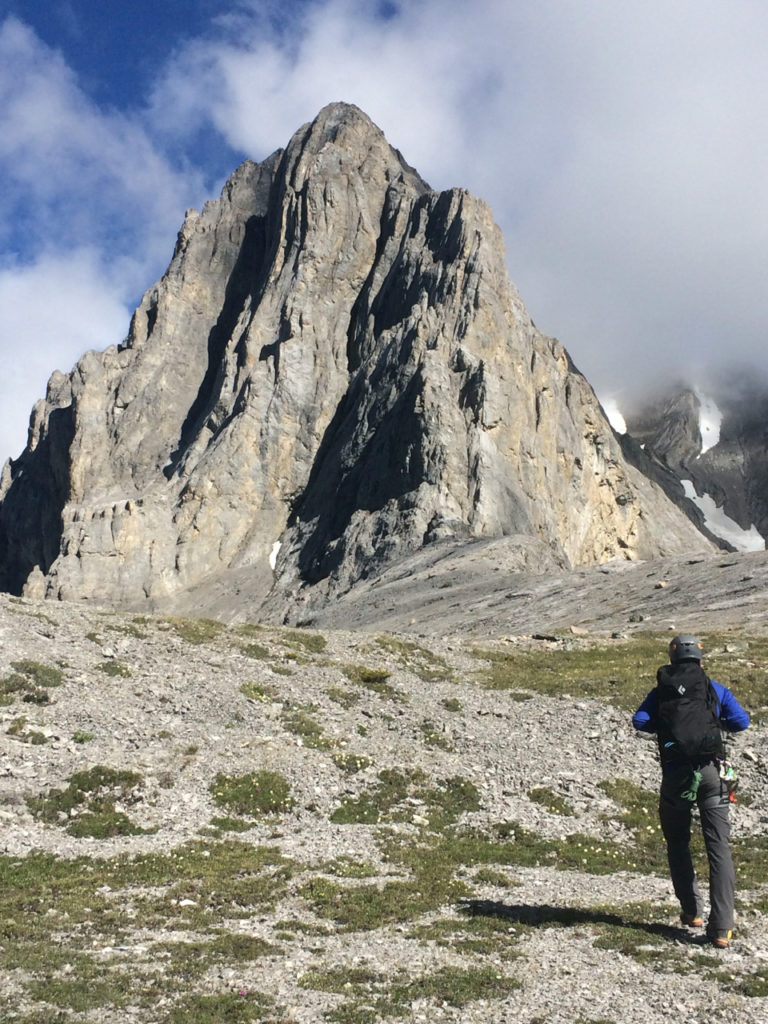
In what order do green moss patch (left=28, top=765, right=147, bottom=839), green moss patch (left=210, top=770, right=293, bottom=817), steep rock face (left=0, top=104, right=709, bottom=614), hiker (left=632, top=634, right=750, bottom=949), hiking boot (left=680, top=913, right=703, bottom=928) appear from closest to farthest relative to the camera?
hiker (left=632, top=634, right=750, bottom=949)
hiking boot (left=680, top=913, right=703, bottom=928)
green moss patch (left=28, top=765, right=147, bottom=839)
green moss patch (left=210, top=770, right=293, bottom=817)
steep rock face (left=0, top=104, right=709, bottom=614)

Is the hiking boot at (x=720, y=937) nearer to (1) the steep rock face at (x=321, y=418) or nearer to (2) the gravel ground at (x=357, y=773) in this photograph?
(2) the gravel ground at (x=357, y=773)

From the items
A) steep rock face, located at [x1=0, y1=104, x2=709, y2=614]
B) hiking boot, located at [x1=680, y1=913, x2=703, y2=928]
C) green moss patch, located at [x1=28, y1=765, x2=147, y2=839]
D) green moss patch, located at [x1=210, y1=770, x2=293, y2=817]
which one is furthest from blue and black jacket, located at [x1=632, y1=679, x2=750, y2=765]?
steep rock face, located at [x1=0, y1=104, x2=709, y2=614]

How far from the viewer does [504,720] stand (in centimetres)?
2688

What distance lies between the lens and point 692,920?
1216 cm

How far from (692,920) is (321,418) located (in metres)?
129

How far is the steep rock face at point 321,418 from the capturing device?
4464 inches

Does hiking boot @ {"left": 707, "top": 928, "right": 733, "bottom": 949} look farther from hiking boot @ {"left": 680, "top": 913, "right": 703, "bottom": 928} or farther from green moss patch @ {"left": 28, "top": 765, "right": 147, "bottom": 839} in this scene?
green moss patch @ {"left": 28, "top": 765, "right": 147, "bottom": 839}

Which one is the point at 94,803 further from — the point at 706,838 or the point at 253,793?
the point at 706,838

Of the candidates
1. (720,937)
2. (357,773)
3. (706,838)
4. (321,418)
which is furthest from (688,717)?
(321,418)

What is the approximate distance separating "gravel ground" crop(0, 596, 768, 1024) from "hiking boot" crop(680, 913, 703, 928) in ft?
0.67

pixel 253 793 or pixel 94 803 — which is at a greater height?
pixel 94 803

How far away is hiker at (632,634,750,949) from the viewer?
11.9m

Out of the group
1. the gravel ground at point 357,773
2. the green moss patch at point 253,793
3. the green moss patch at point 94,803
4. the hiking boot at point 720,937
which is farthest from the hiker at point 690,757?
the green moss patch at point 94,803

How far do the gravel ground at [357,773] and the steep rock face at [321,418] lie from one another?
65018 millimetres
